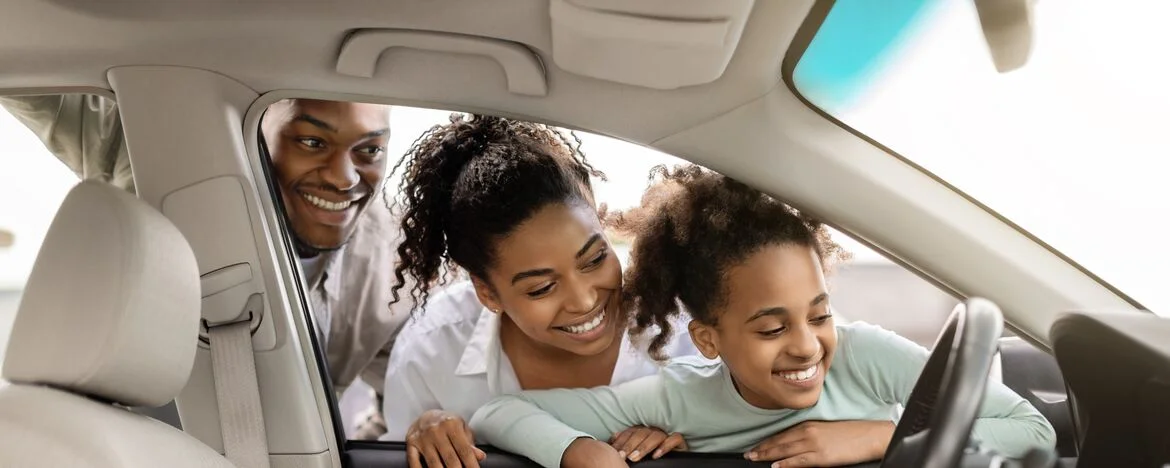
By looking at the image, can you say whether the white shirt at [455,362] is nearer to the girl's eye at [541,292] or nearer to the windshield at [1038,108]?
the girl's eye at [541,292]

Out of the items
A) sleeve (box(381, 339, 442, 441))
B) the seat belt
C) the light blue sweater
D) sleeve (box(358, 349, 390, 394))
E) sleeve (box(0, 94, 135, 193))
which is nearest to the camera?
the seat belt

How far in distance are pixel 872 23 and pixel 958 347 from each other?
427mm

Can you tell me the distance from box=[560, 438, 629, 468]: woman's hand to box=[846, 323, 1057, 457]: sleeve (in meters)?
0.45

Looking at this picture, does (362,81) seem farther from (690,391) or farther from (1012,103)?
(1012,103)

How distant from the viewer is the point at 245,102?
151 cm

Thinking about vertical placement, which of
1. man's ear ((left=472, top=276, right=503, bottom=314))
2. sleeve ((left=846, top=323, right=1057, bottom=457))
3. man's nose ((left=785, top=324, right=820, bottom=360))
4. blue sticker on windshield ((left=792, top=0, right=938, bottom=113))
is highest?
blue sticker on windshield ((left=792, top=0, right=938, bottom=113))

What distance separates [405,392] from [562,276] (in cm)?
58

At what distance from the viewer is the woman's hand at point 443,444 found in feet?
5.26

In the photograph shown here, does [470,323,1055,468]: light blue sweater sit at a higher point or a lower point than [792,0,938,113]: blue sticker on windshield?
lower

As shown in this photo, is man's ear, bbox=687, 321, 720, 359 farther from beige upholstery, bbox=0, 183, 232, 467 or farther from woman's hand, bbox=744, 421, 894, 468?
beige upholstery, bbox=0, 183, 232, 467

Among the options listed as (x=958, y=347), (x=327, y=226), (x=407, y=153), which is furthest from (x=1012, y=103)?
(x=327, y=226)

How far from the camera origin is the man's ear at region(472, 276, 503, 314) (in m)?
1.78

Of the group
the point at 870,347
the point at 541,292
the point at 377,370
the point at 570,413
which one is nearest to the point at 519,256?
the point at 541,292

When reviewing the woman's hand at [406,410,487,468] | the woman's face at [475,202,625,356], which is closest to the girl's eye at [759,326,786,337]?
the woman's face at [475,202,625,356]
